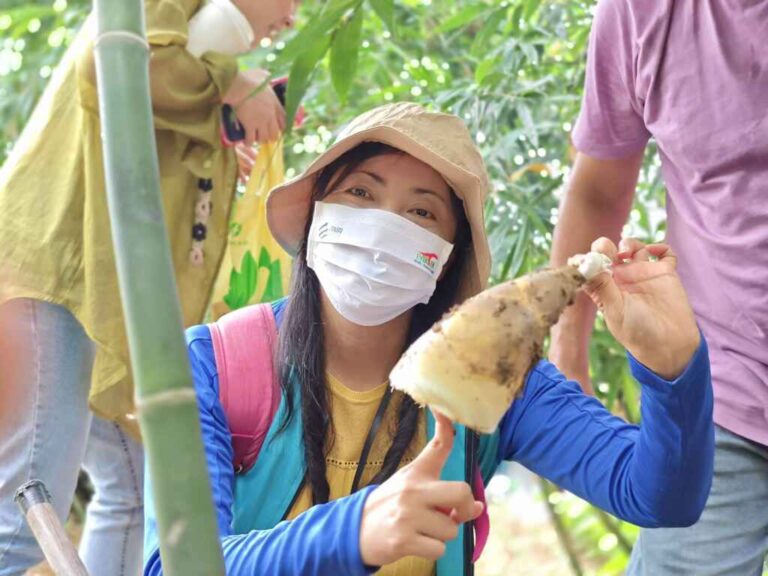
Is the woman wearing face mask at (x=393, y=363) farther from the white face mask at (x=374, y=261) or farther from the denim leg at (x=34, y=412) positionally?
the denim leg at (x=34, y=412)

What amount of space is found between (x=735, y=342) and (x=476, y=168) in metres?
0.47

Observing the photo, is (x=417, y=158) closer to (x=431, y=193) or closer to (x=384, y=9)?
(x=431, y=193)

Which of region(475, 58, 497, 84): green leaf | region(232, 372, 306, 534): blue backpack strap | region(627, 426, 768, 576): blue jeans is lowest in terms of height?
region(627, 426, 768, 576): blue jeans

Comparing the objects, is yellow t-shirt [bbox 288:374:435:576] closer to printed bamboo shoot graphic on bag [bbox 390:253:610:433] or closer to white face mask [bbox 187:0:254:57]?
printed bamboo shoot graphic on bag [bbox 390:253:610:433]

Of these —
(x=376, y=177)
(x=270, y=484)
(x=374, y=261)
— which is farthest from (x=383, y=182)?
(x=270, y=484)

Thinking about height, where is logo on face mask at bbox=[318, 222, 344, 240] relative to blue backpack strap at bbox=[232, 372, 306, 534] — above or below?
above

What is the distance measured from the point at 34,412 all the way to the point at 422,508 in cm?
101

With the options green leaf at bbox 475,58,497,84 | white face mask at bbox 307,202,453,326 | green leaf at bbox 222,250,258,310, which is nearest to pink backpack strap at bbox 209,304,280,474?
white face mask at bbox 307,202,453,326

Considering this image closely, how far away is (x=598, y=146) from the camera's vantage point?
5.98ft

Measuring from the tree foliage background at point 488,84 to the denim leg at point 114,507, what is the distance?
0.78m

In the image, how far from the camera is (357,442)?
1515mm

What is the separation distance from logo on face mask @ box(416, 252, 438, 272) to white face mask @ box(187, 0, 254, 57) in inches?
28.2

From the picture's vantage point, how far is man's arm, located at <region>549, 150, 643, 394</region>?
188 cm

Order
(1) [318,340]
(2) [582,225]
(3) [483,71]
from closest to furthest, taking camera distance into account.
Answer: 1. (1) [318,340]
2. (2) [582,225]
3. (3) [483,71]
